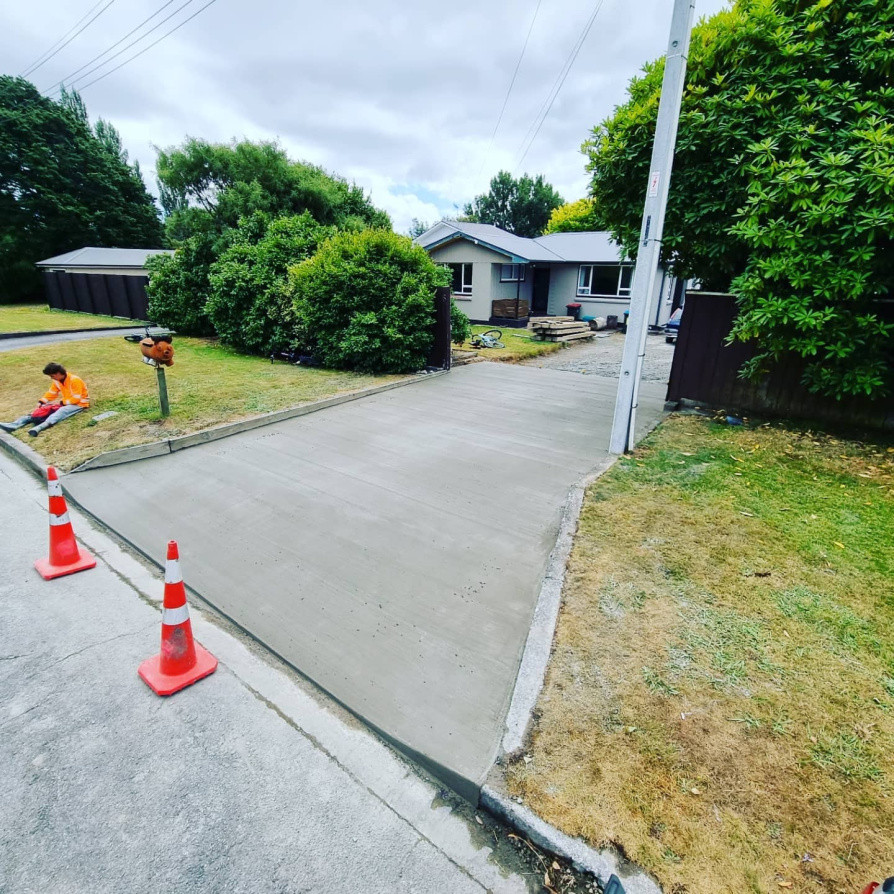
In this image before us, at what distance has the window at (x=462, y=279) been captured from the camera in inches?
758

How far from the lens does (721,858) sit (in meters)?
1.80

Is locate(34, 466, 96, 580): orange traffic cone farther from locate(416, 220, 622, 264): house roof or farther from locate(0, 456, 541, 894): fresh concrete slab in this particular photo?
locate(416, 220, 622, 264): house roof

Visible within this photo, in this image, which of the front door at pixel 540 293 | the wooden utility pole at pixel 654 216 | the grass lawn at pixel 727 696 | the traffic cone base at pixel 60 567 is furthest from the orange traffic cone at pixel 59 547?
the front door at pixel 540 293

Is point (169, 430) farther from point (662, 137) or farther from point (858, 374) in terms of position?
point (858, 374)

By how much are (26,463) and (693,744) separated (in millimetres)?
7161

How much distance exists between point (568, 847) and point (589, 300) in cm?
2050

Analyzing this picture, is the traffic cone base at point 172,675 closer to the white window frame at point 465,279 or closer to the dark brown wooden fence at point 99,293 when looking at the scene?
the white window frame at point 465,279

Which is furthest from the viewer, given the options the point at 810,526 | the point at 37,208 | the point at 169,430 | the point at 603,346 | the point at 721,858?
the point at 37,208

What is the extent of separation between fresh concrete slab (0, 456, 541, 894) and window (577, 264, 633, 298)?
19.8m

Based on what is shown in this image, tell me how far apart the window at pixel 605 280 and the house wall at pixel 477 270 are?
3.04 metres

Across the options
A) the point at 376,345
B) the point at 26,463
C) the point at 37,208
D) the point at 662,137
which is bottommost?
the point at 26,463

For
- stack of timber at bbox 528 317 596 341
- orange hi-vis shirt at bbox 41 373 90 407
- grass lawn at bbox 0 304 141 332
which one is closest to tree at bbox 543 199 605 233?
stack of timber at bbox 528 317 596 341

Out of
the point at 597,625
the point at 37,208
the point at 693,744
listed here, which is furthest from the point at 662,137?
the point at 37,208

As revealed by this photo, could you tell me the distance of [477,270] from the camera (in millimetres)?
18781
